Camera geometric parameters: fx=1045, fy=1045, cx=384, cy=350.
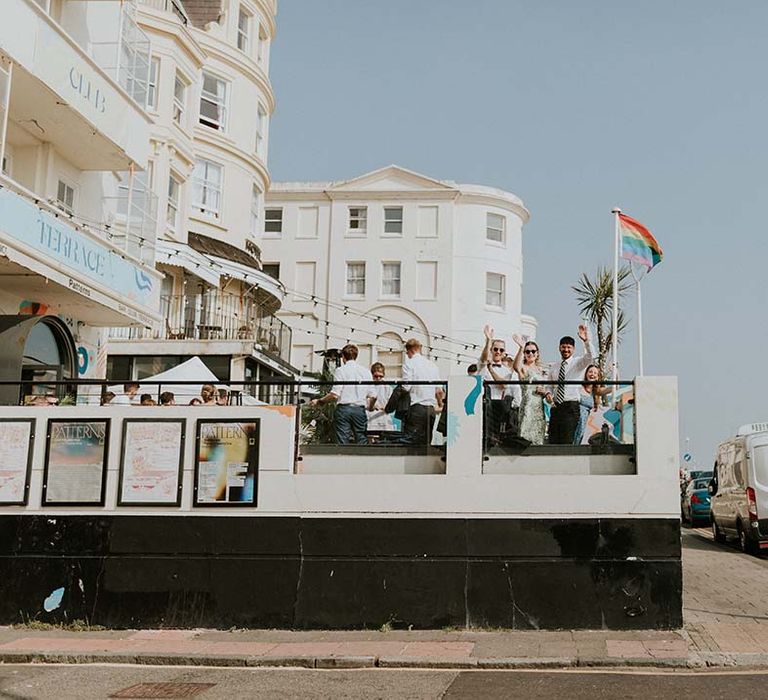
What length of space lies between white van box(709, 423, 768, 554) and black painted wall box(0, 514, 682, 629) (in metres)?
9.98

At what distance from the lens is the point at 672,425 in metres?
11.6

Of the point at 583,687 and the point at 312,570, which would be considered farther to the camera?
the point at 312,570

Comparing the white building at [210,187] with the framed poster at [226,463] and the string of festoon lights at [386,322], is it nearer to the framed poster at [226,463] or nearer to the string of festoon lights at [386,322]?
the framed poster at [226,463]

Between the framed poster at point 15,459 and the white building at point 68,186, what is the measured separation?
1.03m

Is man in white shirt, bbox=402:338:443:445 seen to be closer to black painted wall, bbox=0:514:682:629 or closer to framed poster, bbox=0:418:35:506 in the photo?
black painted wall, bbox=0:514:682:629

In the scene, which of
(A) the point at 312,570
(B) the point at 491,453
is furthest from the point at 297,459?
(B) the point at 491,453

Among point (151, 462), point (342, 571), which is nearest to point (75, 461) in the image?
point (151, 462)

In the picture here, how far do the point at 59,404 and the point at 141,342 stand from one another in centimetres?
1480

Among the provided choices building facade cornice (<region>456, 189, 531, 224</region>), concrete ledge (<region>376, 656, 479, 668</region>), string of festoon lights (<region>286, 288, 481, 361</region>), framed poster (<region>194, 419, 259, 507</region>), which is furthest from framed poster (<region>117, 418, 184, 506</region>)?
building facade cornice (<region>456, 189, 531, 224</region>)

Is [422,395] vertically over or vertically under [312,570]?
over

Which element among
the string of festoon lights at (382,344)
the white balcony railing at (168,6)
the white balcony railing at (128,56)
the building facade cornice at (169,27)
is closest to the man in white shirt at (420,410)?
the white balcony railing at (128,56)

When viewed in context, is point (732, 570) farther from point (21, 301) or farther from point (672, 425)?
point (21, 301)

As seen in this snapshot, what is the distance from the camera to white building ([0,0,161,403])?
15578 mm

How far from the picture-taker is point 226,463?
39.9 ft
